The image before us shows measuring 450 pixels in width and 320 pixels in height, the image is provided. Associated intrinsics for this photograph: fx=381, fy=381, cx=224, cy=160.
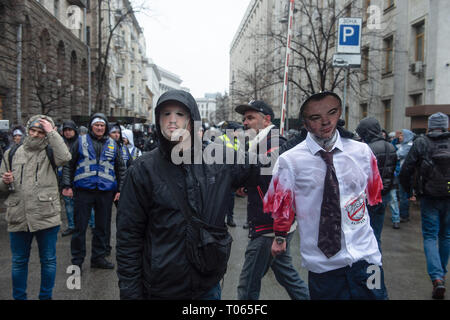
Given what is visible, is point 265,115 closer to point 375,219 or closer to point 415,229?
point 375,219

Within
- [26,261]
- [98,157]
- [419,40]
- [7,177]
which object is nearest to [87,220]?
[98,157]

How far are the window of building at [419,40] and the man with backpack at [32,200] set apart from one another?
16919 millimetres

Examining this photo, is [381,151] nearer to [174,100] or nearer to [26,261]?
[174,100]

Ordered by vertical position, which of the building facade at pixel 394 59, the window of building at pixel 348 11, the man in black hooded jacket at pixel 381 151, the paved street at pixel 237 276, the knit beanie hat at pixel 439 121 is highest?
the window of building at pixel 348 11

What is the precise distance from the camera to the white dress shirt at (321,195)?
8.29 feet

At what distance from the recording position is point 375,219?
4.93m

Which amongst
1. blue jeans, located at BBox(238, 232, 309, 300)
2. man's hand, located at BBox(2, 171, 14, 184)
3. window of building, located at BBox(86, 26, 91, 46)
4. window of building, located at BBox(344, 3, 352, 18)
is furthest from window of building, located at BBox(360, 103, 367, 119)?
window of building, located at BBox(86, 26, 91, 46)

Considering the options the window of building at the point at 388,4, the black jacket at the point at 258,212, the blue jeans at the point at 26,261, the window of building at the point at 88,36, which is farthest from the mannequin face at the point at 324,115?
the window of building at the point at 88,36

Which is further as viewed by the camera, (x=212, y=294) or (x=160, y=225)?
(x=212, y=294)

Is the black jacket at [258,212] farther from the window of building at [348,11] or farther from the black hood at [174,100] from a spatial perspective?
the window of building at [348,11]

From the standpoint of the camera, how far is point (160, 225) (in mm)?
2152

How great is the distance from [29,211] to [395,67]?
18.7 m

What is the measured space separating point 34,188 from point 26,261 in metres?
0.76

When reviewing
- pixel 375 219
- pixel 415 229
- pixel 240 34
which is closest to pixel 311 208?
pixel 375 219
